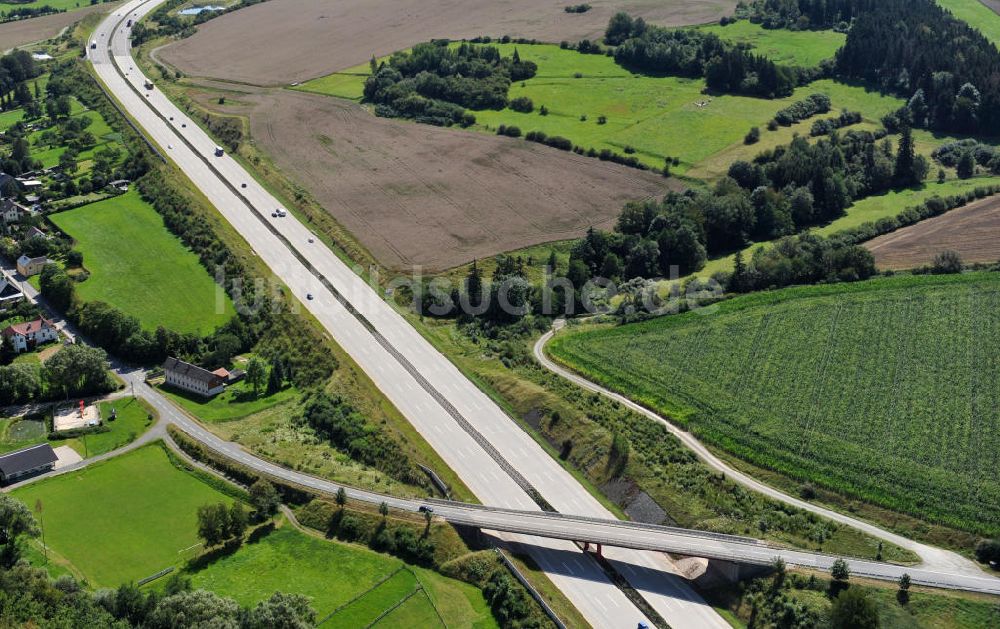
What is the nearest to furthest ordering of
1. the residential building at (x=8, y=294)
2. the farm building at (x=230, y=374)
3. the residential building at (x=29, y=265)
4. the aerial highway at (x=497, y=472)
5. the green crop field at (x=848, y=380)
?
the aerial highway at (x=497, y=472) < the green crop field at (x=848, y=380) < the farm building at (x=230, y=374) < the residential building at (x=8, y=294) < the residential building at (x=29, y=265)

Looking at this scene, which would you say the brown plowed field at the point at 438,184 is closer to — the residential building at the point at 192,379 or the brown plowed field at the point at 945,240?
the residential building at the point at 192,379

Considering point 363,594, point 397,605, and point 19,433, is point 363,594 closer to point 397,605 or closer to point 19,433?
point 397,605

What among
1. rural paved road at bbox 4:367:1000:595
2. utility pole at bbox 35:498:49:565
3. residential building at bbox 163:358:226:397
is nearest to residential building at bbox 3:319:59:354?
residential building at bbox 163:358:226:397

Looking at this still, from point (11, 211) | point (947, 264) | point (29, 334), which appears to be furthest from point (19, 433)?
point (947, 264)

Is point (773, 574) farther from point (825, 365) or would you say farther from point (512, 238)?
point (512, 238)

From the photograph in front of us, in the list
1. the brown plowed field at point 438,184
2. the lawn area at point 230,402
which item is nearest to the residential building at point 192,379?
the lawn area at point 230,402
